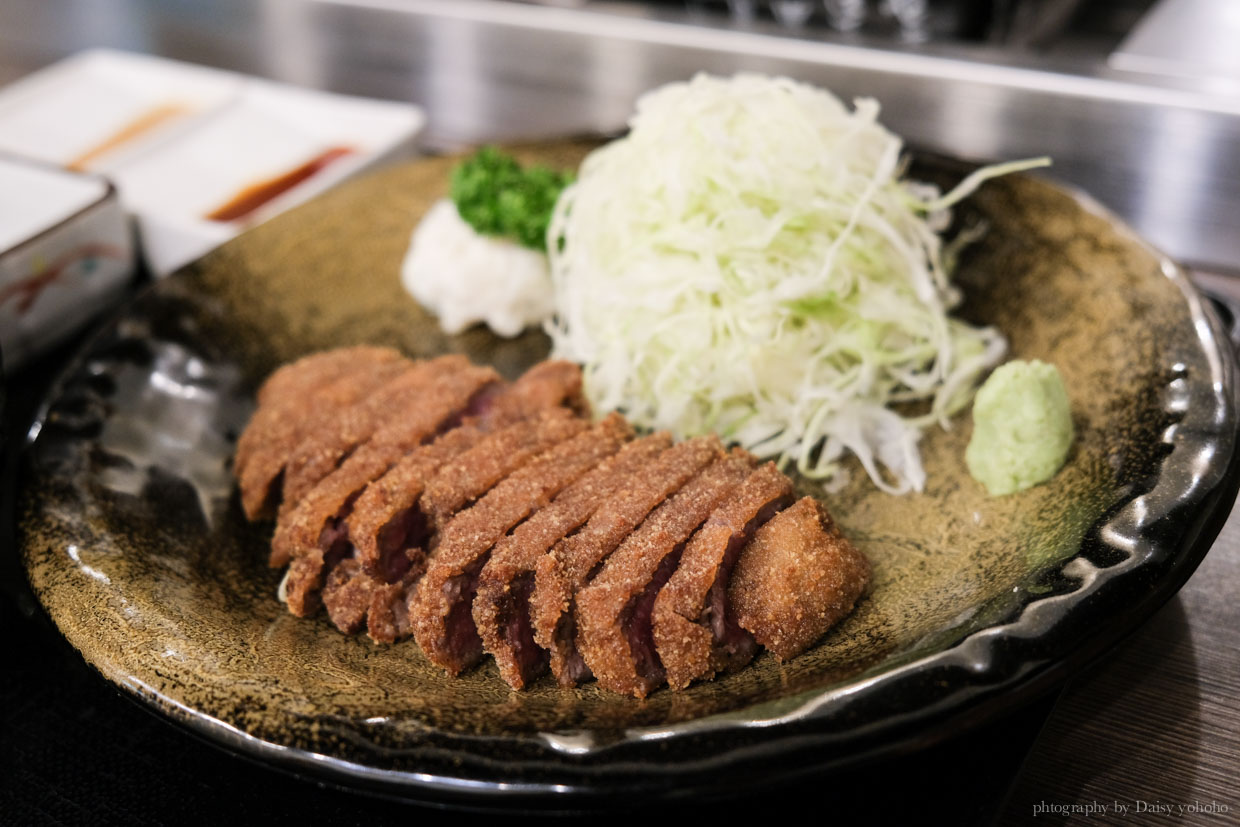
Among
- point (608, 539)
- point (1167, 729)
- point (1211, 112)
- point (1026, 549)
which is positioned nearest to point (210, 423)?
point (608, 539)

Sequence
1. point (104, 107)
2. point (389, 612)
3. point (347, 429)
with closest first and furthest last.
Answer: point (389, 612) < point (347, 429) < point (104, 107)

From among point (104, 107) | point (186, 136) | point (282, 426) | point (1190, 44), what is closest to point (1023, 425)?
point (282, 426)

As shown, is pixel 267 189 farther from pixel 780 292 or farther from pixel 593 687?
pixel 593 687

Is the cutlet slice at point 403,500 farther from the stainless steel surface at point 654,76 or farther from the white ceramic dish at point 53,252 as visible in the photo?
the stainless steel surface at point 654,76

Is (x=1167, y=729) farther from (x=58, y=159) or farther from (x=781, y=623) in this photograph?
(x=58, y=159)

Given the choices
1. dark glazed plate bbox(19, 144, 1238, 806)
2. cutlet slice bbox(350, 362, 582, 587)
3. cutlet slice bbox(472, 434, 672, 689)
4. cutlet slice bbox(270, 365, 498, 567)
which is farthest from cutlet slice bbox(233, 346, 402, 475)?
cutlet slice bbox(472, 434, 672, 689)

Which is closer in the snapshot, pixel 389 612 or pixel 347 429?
pixel 389 612
